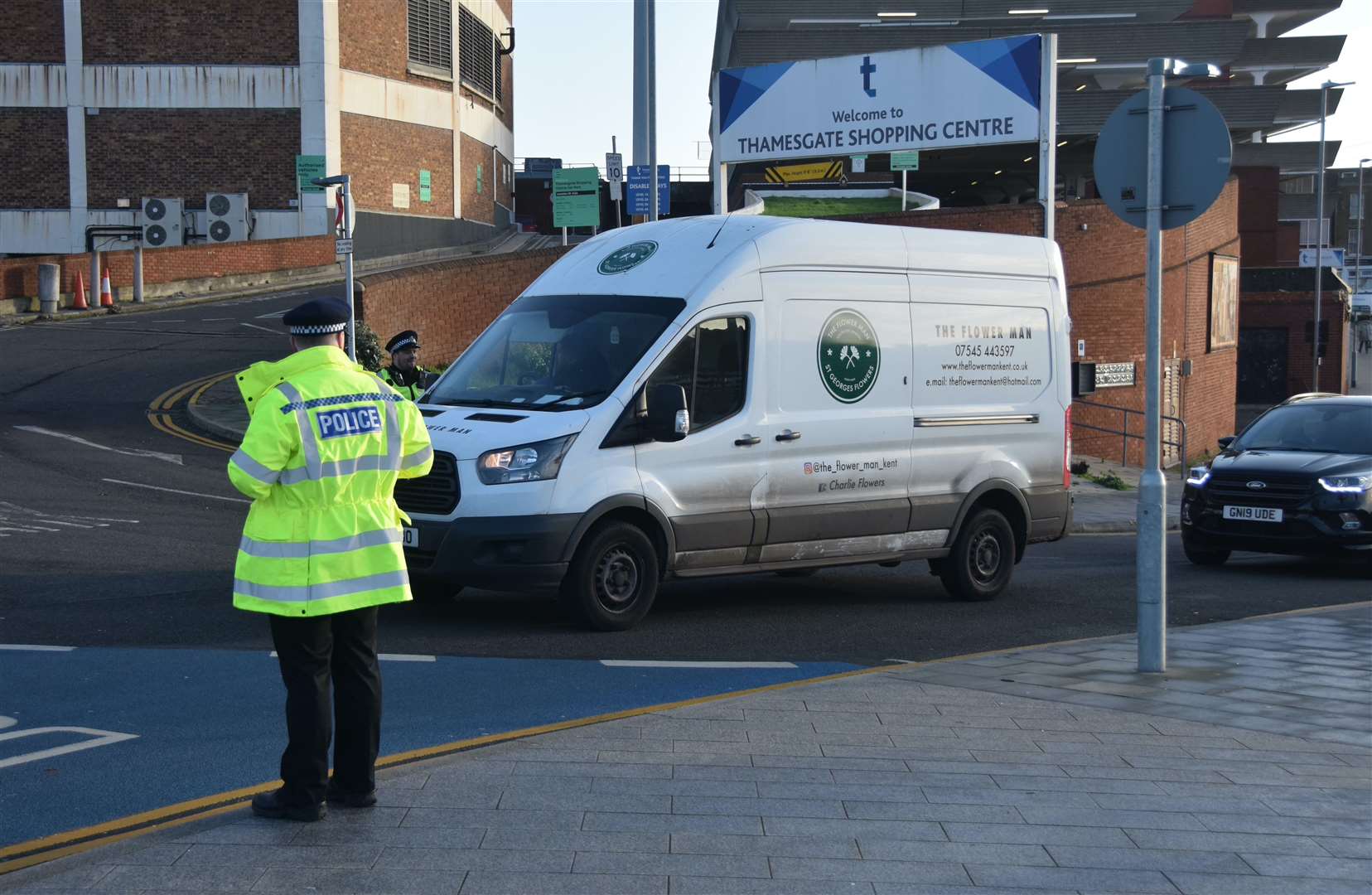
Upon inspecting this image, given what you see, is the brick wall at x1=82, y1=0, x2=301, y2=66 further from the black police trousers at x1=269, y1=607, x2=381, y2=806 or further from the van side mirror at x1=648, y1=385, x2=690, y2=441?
the black police trousers at x1=269, y1=607, x2=381, y2=806

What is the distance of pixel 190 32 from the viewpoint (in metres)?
46.4

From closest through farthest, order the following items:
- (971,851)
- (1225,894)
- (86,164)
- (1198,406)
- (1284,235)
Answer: (1225,894) → (971,851) → (1198,406) → (86,164) → (1284,235)

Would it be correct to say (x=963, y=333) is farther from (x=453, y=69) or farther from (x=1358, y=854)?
(x=453, y=69)

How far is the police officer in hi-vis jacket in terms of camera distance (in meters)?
5.14

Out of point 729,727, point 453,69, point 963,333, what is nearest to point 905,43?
point 453,69

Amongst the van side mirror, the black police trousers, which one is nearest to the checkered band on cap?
the black police trousers

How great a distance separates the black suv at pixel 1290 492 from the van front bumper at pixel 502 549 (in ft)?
25.6

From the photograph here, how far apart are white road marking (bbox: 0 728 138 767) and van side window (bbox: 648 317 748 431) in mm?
4181

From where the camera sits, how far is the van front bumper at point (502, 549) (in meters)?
9.22

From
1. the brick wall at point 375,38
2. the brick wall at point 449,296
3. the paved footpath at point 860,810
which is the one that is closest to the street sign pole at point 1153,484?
the paved footpath at point 860,810

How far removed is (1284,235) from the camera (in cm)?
7612

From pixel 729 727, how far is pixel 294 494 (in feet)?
7.68

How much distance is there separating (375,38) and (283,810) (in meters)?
47.4

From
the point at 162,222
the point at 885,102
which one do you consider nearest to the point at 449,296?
the point at 885,102
